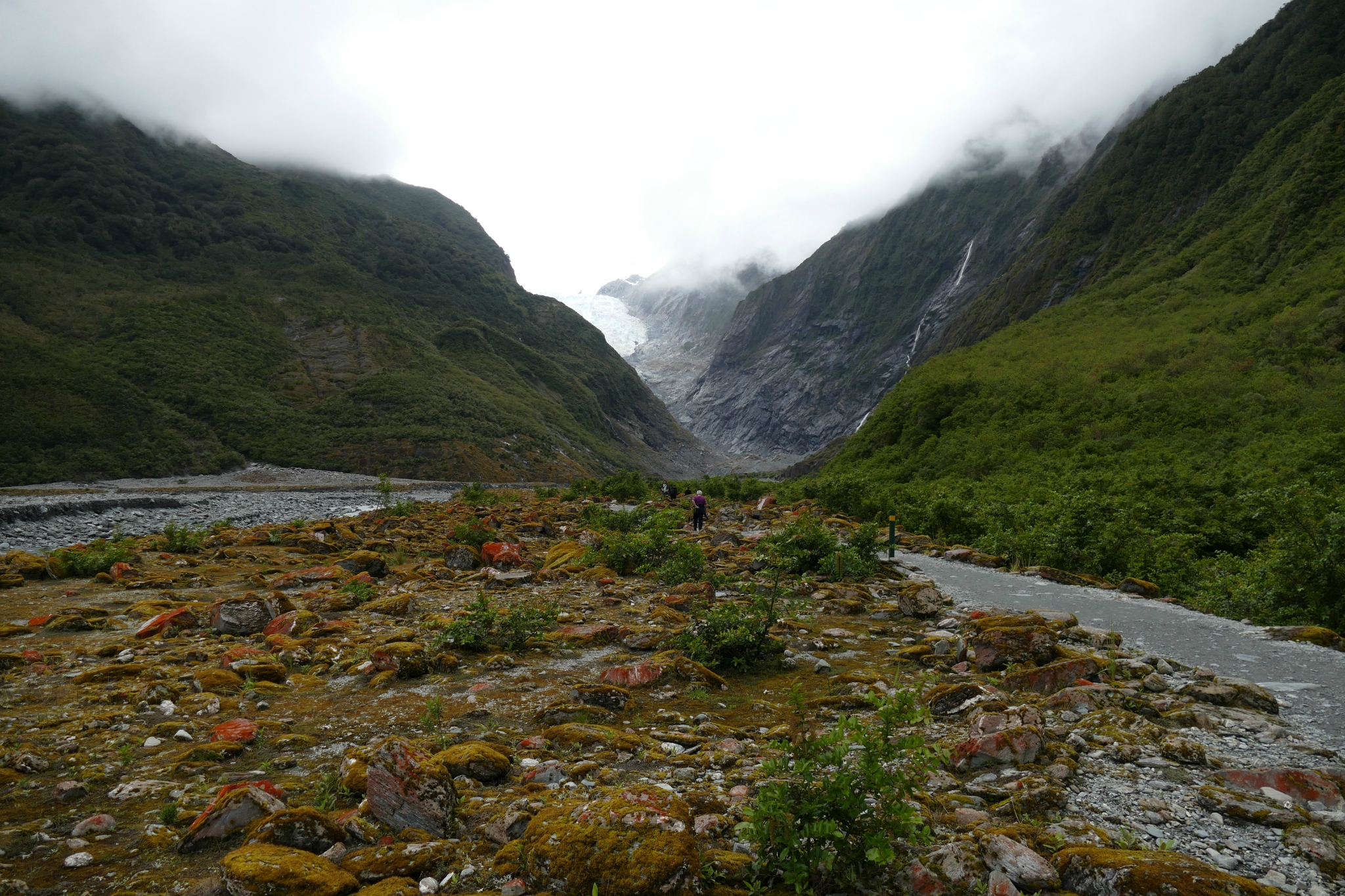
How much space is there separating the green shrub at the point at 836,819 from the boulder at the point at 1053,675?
156 inches

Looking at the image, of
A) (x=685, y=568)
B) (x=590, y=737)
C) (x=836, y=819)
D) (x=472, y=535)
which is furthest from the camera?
(x=472, y=535)

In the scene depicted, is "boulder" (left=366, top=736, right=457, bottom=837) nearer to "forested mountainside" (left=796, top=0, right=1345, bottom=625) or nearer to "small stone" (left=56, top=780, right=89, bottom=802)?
"small stone" (left=56, top=780, right=89, bottom=802)

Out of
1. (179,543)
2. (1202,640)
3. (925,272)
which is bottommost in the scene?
(179,543)

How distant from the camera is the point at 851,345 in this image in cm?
19475

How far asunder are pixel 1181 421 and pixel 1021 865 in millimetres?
28079

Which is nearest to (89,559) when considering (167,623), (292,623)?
(167,623)

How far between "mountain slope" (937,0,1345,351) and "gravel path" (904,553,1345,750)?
189 feet

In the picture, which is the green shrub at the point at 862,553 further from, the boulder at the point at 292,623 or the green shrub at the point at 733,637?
the boulder at the point at 292,623

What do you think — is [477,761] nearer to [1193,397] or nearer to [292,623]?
[292,623]

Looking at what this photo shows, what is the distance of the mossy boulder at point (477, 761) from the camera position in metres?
4.71

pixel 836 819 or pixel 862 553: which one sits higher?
pixel 862 553

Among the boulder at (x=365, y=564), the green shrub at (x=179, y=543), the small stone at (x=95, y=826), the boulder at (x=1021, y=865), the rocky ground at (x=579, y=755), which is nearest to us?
the boulder at (x=1021, y=865)

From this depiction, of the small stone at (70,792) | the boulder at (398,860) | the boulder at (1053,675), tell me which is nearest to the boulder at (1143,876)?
the boulder at (1053,675)

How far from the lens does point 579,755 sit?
5.13 metres
